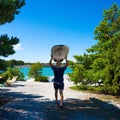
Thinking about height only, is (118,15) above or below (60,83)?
above

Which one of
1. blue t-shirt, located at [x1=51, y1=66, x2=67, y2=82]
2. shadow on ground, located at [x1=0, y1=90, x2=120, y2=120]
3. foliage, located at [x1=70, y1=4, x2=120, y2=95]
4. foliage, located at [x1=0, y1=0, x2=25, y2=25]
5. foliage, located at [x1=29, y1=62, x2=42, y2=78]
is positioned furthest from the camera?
foliage, located at [x1=29, y1=62, x2=42, y2=78]

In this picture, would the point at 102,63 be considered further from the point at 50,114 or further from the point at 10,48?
the point at 50,114

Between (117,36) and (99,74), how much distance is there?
334 centimetres

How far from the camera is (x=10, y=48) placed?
12406mm

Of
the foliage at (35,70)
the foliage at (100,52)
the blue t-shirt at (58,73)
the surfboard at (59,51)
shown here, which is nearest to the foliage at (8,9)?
the surfboard at (59,51)

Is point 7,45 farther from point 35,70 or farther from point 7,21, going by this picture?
point 35,70

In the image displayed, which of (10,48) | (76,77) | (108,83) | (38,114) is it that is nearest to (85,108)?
(38,114)

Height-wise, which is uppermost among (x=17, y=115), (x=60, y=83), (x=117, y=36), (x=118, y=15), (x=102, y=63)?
(x=118, y=15)

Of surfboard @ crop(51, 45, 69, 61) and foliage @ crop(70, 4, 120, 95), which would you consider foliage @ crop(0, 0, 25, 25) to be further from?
foliage @ crop(70, 4, 120, 95)

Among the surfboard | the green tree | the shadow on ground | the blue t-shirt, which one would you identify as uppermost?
the green tree

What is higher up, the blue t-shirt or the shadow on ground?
the blue t-shirt

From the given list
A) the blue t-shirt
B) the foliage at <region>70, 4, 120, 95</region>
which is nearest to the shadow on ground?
the blue t-shirt

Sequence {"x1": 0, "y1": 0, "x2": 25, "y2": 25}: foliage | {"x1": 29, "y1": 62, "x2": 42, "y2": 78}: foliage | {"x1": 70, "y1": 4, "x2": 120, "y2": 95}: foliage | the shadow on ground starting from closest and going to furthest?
the shadow on ground < {"x1": 0, "y1": 0, "x2": 25, "y2": 25}: foliage < {"x1": 70, "y1": 4, "x2": 120, "y2": 95}: foliage < {"x1": 29, "y1": 62, "x2": 42, "y2": 78}: foliage

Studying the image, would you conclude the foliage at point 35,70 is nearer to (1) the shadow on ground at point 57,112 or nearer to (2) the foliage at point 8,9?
(2) the foliage at point 8,9
